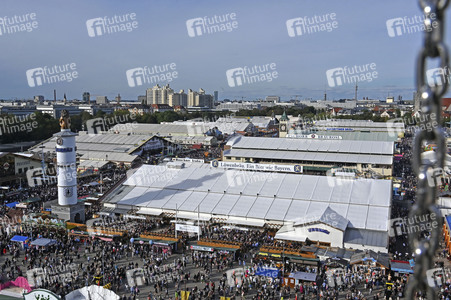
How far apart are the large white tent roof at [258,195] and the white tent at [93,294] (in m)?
12.1

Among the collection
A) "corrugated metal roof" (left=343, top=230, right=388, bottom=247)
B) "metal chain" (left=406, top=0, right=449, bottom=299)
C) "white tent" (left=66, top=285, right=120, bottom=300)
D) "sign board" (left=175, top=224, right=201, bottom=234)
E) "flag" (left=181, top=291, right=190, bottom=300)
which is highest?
"metal chain" (left=406, top=0, right=449, bottom=299)

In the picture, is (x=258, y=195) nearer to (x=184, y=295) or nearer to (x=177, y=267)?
(x=177, y=267)

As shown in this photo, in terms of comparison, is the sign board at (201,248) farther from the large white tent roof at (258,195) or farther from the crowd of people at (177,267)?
the large white tent roof at (258,195)

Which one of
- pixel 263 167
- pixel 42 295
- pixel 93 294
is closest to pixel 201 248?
pixel 93 294

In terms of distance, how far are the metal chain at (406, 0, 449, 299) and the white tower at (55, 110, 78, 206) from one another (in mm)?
28512

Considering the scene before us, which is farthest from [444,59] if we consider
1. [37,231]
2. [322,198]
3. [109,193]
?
[109,193]

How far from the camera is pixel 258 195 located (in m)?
28.1

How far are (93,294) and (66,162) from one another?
15.1 metres

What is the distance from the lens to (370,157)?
43219 mm

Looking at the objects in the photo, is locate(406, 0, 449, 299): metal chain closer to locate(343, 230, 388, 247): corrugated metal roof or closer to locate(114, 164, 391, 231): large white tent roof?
locate(343, 230, 388, 247): corrugated metal roof

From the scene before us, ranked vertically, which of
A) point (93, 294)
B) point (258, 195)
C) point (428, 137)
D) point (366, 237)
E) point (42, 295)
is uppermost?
point (428, 137)

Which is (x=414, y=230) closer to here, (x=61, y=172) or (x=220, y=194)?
(x=220, y=194)

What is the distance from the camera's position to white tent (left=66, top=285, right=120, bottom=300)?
1537cm

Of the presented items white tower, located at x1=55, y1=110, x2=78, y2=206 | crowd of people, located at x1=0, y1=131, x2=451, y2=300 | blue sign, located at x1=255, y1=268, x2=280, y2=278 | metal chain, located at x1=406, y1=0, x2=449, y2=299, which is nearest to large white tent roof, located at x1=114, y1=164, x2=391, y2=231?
crowd of people, located at x1=0, y1=131, x2=451, y2=300
